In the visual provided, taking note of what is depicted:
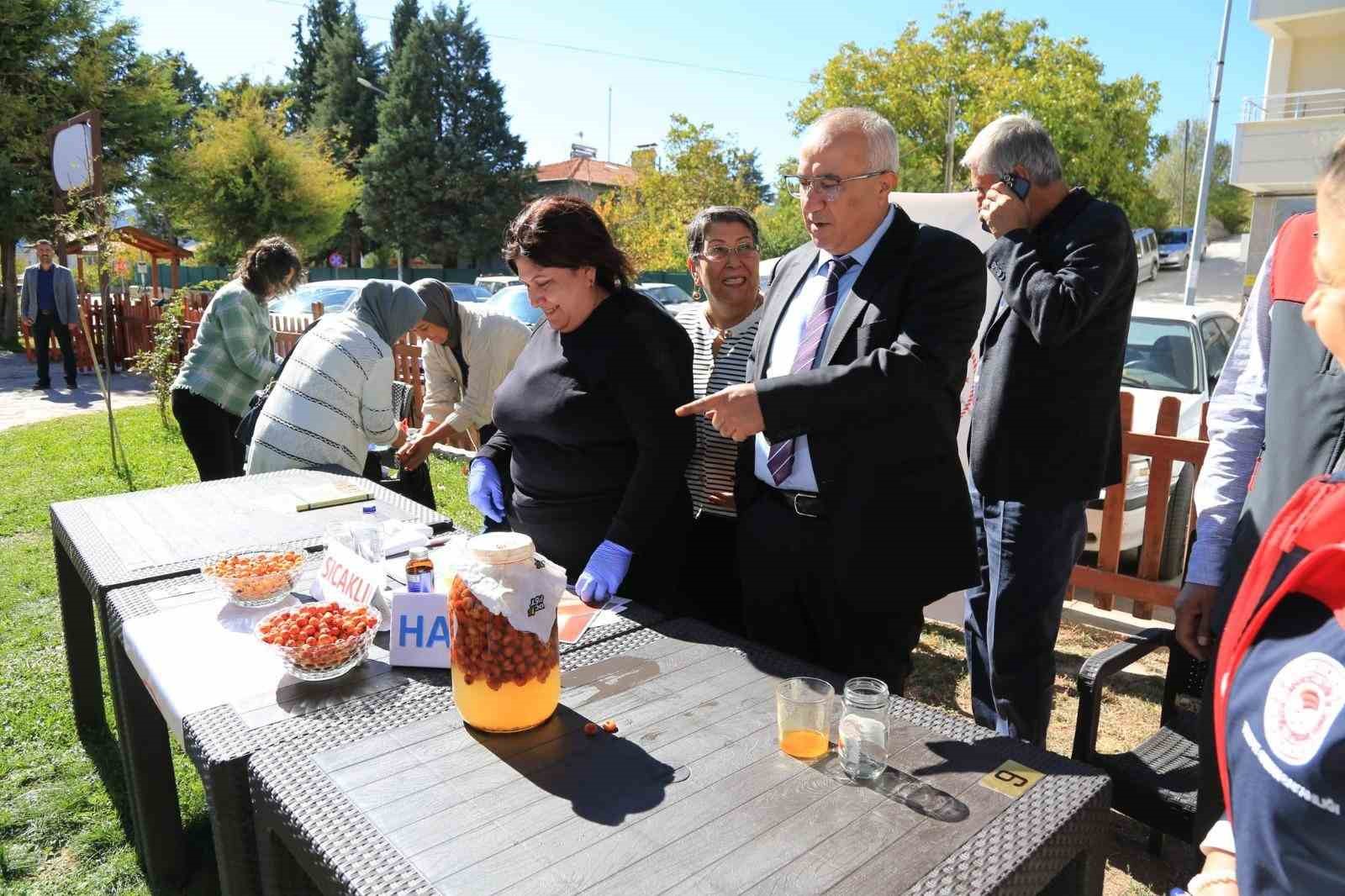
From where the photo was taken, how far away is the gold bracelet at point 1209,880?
3.33 ft

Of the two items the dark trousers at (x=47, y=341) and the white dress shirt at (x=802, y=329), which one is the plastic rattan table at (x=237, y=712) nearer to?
the white dress shirt at (x=802, y=329)

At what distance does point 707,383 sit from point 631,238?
2232cm

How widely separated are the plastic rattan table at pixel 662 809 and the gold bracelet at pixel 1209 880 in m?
0.21

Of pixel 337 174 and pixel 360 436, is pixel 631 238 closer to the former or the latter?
pixel 337 174

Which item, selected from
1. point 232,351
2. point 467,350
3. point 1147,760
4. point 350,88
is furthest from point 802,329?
point 350,88

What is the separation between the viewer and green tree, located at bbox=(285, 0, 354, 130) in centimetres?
4303

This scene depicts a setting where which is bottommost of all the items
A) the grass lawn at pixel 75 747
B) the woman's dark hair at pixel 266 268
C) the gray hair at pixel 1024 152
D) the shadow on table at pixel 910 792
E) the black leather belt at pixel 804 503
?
the grass lawn at pixel 75 747

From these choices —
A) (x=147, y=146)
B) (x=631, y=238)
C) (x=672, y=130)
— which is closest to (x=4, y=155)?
(x=147, y=146)

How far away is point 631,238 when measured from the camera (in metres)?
24.6

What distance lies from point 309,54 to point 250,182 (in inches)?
868

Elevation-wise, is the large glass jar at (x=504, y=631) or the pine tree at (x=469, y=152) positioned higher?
the pine tree at (x=469, y=152)

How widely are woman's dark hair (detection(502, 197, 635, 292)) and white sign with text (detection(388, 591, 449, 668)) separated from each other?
0.94 m

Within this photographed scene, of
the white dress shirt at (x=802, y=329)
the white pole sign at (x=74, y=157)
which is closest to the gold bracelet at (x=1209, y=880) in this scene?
the white dress shirt at (x=802, y=329)

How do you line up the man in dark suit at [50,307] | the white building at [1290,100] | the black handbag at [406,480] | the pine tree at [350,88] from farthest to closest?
the pine tree at [350,88] < the white building at [1290,100] < the man in dark suit at [50,307] < the black handbag at [406,480]
